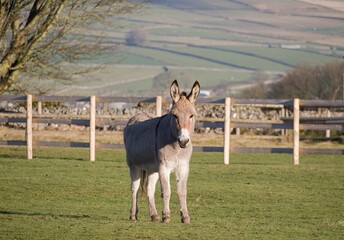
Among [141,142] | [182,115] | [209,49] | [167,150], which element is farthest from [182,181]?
[209,49]

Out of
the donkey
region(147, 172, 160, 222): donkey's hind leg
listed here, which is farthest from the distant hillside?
region(147, 172, 160, 222): donkey's hind leg

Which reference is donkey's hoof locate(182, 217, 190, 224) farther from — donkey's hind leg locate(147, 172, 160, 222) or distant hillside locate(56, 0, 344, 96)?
distant hillside locate(56, 0, 344, 96)

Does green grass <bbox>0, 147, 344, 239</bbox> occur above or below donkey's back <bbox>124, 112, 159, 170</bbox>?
below

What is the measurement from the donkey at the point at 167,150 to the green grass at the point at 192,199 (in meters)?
0.46

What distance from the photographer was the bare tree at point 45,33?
29.4 m

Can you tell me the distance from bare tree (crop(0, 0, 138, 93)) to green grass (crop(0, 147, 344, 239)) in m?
2.70

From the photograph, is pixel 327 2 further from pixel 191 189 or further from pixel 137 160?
pixel 137 160

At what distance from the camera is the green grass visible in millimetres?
13508

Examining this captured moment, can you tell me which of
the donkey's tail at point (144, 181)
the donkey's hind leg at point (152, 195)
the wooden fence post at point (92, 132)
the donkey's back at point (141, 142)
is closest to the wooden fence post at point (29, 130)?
the wooden fence post at point (92, 132)

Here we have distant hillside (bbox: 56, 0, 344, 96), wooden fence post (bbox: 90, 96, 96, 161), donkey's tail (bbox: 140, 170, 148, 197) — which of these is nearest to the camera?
donkey's tail (bbox: 140, 170, 148, 197)

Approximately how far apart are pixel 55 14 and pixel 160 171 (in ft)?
53.0

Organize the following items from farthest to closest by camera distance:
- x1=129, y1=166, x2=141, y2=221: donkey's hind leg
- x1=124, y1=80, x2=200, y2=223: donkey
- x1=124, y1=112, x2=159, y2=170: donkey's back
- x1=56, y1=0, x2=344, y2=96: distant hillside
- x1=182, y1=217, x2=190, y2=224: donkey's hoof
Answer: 1. x1=56, y1=0, x2=344, y2=96: distant hillside
2. x1=129, y1=166, x2=141, y2=221: donkey's hind leg
3. x1=124, y1=112, x2=159, y2=170: donkey's back
4. x1=182, y1=217, x2=190, y2=224: donkey's hoof
5. x1=124, y1=80, x2=200, y2=223: donkey

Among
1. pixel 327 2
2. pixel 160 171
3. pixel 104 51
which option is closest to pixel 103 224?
pixel 160 171

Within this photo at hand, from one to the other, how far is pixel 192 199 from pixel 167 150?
468 centimetres
